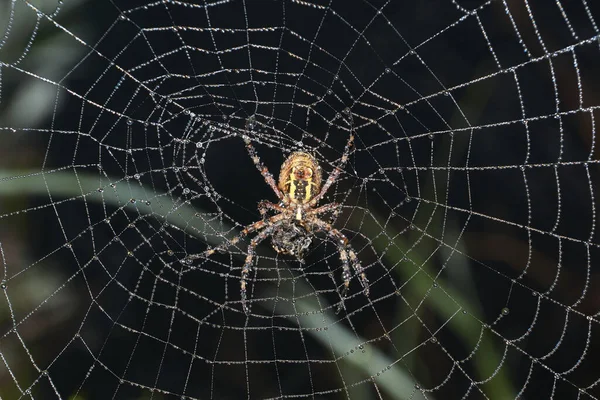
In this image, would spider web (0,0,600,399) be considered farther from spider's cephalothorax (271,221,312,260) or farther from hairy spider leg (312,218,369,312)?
spider's cephalothorax (271,221,312,260)

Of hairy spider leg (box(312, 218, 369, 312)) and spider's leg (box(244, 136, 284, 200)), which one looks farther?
hairy spider leg (box(312, 218, 369, 312))

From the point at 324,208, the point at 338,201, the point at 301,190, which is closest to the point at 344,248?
the point at 324,208

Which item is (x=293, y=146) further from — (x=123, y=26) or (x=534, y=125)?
(x=534, y=125)

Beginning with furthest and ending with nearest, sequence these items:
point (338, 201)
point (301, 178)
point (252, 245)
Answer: point (338, 201), point (252, 245), point (301, 178)

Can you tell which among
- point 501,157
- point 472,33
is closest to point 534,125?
point 501,157

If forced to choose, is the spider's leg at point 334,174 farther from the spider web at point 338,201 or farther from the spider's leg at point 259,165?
the spider web at point 338,201

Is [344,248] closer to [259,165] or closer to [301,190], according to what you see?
[301,190]

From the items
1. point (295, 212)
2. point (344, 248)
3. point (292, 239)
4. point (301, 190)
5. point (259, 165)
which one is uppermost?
point (259, 165)

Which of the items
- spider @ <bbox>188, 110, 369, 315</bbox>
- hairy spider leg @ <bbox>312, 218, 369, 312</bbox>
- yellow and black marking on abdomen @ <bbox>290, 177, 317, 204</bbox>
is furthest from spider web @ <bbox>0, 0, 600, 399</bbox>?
yellow and black marking on abdomen @ <bbox>290, 177, 317, 204</bbox>
